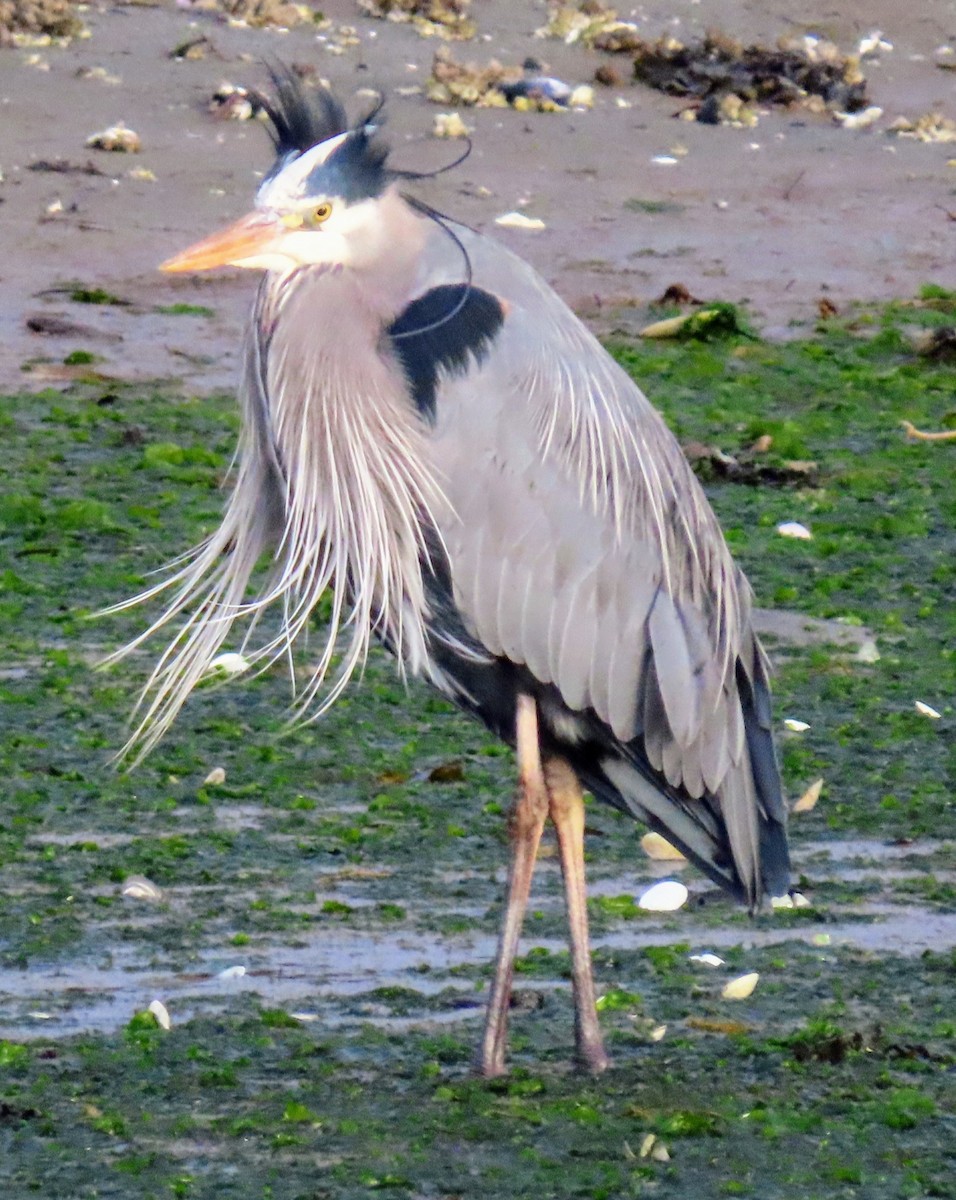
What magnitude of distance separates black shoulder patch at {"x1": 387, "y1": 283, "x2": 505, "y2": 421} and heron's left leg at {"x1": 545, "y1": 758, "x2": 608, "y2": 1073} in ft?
2.50

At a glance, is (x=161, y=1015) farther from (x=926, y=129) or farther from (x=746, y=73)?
(x=926, y=129)

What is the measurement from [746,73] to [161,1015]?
390 inches

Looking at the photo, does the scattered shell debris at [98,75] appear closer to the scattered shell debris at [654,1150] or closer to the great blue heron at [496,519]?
the great blue heron at [496,519]

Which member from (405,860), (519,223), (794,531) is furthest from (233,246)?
(519,223)

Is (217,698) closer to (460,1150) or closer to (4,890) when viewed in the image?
(4,890)

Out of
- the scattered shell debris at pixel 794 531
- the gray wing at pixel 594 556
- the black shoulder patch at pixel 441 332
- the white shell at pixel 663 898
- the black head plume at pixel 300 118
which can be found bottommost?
the scattered shell debris at pixel 794 531

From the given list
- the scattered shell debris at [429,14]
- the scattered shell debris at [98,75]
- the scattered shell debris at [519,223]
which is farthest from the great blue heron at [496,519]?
the scattered shell debris at [429,14]

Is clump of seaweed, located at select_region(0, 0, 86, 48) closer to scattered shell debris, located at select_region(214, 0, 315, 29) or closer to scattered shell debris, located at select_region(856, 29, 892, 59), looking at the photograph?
scattered shell debris, located at select_region(214, 0, 315, 29)

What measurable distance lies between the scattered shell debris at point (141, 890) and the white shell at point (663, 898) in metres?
1.01

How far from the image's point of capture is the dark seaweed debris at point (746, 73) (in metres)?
12.9

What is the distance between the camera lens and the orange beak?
3980mm

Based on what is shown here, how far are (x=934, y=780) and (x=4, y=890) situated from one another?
223 centimetres

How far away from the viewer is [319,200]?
13.4 ft

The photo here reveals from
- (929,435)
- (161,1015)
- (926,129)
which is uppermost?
(161,1015)
